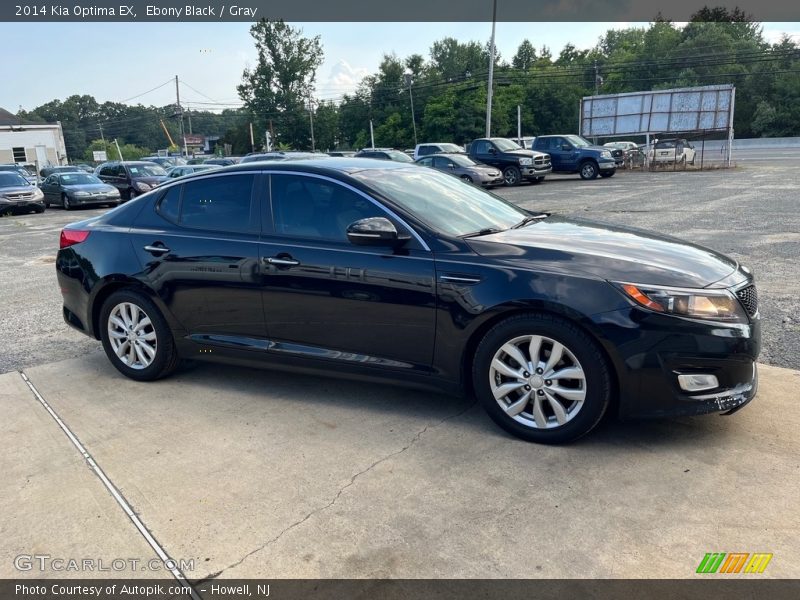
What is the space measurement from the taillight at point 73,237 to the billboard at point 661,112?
2934cm

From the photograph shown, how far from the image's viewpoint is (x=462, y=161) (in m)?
24.0

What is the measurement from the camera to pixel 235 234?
4531 millimetres

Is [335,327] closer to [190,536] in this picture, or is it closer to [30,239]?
[190,536]

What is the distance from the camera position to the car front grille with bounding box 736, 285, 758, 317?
141 inches

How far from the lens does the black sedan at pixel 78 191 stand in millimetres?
23141

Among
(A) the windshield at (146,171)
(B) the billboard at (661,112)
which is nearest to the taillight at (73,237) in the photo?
(A) the windshield at (146,171)

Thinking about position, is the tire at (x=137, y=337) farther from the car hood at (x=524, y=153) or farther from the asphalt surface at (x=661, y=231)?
the car hood at (x=524, y=153)

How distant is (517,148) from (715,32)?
54.6 m

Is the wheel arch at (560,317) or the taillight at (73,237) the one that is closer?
the wheel arch at (560,317)

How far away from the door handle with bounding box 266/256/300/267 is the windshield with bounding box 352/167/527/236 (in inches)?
27.2

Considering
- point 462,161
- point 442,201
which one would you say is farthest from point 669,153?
point 442,201

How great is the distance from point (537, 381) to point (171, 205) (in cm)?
303

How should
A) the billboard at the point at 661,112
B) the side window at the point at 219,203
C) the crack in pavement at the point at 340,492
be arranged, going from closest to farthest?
the crack in pavement at the point at 340,492
the side window at the point at 219,203
the billboard at the point at 661,112

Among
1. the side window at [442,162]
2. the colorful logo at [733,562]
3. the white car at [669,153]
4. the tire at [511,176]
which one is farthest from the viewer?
the white car at [669,153]
